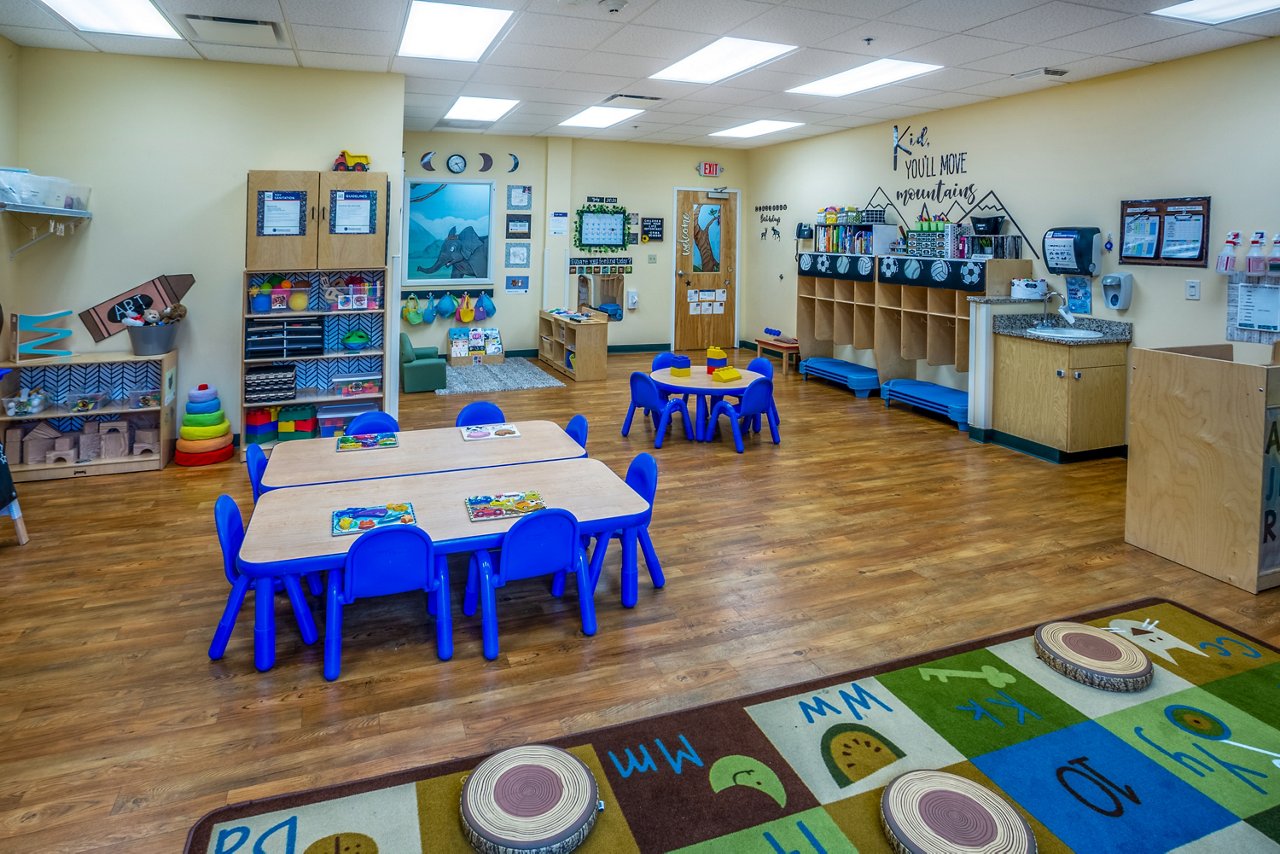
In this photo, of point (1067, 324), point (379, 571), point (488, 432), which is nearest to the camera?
point (379, 571)

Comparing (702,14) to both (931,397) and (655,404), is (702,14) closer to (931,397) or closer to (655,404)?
(655,404)

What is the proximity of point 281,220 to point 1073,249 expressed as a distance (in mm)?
6098

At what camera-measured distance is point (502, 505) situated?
3.28 metres

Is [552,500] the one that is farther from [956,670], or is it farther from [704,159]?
[704,159]

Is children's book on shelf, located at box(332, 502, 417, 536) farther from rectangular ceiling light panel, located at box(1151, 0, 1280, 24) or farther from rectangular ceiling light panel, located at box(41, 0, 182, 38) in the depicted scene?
rectangular ceiling light panel, located at box(1151, 0, 1280, 24)

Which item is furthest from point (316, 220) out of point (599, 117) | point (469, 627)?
point (599, 117)

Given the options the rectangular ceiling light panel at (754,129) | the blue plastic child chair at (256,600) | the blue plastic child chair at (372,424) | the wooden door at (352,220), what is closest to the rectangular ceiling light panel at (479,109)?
the wooden door at (352,220)

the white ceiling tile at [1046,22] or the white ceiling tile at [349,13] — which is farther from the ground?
the white ceiling tile at [1046,22]

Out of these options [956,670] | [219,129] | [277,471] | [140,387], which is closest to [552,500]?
[277,471]

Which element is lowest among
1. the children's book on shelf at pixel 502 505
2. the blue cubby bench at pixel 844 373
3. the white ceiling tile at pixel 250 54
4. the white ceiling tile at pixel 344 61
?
the children's book on shelf at pixel 502 505

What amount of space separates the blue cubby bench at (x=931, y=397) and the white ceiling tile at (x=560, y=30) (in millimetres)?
4380

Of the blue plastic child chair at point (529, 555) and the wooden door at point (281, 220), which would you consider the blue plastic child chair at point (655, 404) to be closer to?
the wooden door at point (281, 220)

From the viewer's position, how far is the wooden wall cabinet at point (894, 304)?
6914 mm

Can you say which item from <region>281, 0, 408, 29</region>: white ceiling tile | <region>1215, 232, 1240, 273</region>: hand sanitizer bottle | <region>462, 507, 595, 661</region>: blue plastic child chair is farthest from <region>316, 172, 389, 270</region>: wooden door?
<region>1215, 232, 1240, 273</region>: hand sanitizer bottle
